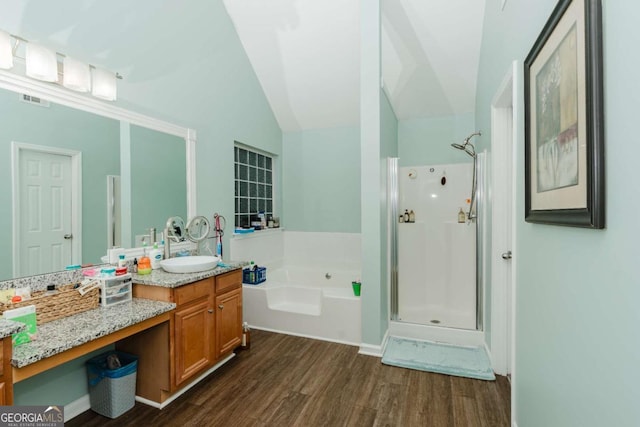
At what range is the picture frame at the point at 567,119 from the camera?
0.87m

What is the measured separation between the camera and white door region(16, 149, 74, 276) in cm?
182

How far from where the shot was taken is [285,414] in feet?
6.63

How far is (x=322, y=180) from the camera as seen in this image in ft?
14.9

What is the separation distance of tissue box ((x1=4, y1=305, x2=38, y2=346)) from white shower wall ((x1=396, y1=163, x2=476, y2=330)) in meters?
3.10

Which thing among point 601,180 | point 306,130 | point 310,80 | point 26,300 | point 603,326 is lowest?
point 26,300

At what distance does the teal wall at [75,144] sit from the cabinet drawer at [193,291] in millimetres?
648

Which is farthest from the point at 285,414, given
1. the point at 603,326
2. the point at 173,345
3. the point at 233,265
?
the point at 603,326

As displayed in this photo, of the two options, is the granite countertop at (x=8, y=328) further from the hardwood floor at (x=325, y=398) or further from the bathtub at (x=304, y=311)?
the bathtub at (x=304, y=311)

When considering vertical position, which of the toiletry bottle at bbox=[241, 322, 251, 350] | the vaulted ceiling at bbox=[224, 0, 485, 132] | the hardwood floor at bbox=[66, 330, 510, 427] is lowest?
the hardwood floor at bbox=[66, 330, 510, 427]

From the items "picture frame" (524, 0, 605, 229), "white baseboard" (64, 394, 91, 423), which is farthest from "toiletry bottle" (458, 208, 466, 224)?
"white baseboard" (64, 394, 91, 423)

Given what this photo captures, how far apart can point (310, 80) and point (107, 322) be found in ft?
10.9

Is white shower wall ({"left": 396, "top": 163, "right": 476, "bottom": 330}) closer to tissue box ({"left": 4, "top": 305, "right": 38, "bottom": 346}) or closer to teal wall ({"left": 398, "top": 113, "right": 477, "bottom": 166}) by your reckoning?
teal wall ({"left": 398, "top": 113, "right": 477, "bottom": 166})

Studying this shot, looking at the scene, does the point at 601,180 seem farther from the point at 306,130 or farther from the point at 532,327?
the point at 306,130

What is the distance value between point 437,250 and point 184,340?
274 cm
